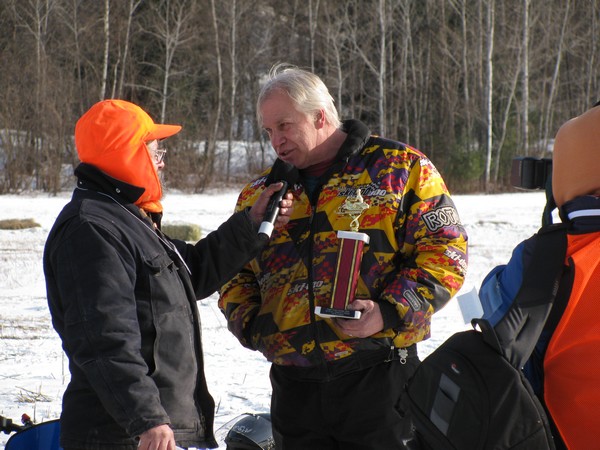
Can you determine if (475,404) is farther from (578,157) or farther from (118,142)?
(118,142)

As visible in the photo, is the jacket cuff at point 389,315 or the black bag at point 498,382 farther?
the jacket cuff at point 389,315

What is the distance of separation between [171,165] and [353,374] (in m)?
18.8

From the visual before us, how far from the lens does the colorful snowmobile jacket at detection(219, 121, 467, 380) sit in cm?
253

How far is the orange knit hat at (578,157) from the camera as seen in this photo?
186 centimetres

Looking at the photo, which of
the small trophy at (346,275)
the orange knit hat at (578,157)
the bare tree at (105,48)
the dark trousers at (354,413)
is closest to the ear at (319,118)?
the small trophy at (346,275)

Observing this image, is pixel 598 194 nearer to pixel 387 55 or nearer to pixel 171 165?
pixel 171 165

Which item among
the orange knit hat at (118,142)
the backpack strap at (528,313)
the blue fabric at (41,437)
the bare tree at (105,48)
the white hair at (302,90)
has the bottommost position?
the blue fabric at (41,437)

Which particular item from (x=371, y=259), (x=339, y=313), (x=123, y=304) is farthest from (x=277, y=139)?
(x=123, y=304)

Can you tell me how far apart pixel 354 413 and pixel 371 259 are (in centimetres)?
50

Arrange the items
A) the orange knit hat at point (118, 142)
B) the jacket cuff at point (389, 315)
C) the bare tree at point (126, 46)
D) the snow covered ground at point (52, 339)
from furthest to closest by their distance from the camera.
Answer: the bare tree at point (126, 46) < the snow covered ground at point (52, 339) < the jacket cuff at point (389, 315) < the orange knit hat at point (118, 142)

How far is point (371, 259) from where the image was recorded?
8.50ft

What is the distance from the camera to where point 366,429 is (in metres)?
2.59

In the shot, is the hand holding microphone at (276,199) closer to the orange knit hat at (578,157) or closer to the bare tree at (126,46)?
the orange knit hat at (578,157)

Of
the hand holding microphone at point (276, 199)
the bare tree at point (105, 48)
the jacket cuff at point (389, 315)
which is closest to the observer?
the jacket cuff at point (389, 315)
